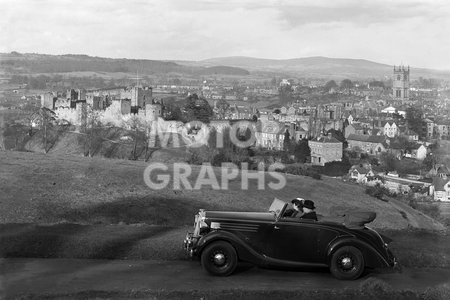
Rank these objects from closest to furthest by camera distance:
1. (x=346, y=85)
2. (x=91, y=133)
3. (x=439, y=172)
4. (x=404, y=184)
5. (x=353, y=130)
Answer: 1. (x=404, y=184)
2. (x=91, y=133)
3. (x=439, y=172)
4. (x=353, y=130)
5. (x=346, y=85)

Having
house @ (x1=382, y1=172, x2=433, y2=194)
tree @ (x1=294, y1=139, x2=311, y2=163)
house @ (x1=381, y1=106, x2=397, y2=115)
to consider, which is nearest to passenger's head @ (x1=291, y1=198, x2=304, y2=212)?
house @ (x1=382, y1=172, x2=433, y2=194)

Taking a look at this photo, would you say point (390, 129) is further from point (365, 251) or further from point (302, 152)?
point (365, 251)

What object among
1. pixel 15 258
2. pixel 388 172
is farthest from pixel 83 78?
pixel 15 258

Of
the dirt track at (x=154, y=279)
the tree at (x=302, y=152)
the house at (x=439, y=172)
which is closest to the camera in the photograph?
the dirt track at (x=154, y=279)

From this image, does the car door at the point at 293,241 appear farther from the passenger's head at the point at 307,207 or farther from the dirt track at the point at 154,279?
the passenger's head at the point at 307,207

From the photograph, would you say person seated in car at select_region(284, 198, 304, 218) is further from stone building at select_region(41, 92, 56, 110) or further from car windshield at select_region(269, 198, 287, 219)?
stone building at select_region(41, 92, 56, 110)

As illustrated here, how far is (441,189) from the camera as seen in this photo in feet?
131

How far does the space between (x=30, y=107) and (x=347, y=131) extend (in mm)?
37511

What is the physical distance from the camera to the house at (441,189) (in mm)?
38247

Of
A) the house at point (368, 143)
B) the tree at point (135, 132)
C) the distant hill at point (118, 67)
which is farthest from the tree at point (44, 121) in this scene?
the house at point (368, 143)

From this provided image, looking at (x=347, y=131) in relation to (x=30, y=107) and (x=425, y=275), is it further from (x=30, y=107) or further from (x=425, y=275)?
(x=425, y=275)

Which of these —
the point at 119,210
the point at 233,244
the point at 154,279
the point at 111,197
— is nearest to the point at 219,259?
the point at 233,244

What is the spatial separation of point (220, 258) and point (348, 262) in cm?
137

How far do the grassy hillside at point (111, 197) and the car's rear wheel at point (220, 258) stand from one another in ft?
Answer: 14.5
